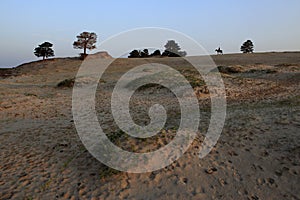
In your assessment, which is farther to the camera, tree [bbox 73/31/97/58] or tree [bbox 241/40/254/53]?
tree [bbox 241/40/254/53]

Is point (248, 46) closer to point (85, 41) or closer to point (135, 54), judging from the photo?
point (135, 54)

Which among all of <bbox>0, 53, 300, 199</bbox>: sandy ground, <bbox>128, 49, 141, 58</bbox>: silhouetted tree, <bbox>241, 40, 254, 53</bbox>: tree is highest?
<bbox>241, 40, 254, 53</bbox>: tree

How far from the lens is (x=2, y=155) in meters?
7.23

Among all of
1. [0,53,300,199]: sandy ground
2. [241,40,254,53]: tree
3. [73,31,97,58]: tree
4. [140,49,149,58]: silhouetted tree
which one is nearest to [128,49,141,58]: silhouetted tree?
[140,49,149,58]: silhouetted tree

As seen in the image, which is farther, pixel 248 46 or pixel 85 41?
pixel 248 46

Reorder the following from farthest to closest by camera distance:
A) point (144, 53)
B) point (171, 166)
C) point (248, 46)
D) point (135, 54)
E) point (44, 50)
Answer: point (248, 46), point (144, 53), point (135, 54), point (44, 50), point (171, 166)

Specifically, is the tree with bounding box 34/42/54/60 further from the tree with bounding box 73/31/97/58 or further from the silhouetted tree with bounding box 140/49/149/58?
the silhouetted tree with bounding box 140/49/149/58

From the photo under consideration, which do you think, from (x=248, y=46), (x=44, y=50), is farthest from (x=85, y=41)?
(x=248, y=46)

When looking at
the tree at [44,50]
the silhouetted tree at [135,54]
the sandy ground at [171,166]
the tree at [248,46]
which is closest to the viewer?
the sandy ground at [171,166]

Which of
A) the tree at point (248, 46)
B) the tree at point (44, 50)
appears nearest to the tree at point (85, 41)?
the tree at point (44, 50)

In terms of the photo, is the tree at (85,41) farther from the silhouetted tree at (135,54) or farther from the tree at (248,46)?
the tree at (248,46)

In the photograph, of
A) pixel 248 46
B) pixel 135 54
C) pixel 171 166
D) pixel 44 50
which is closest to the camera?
pixel 171 166

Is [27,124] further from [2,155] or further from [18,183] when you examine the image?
[18,183]

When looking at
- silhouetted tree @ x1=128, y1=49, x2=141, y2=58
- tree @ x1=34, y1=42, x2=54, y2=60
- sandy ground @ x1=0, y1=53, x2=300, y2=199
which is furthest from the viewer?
silhouetted tree @ x1=128, y1=49, x2=141, y2=58
